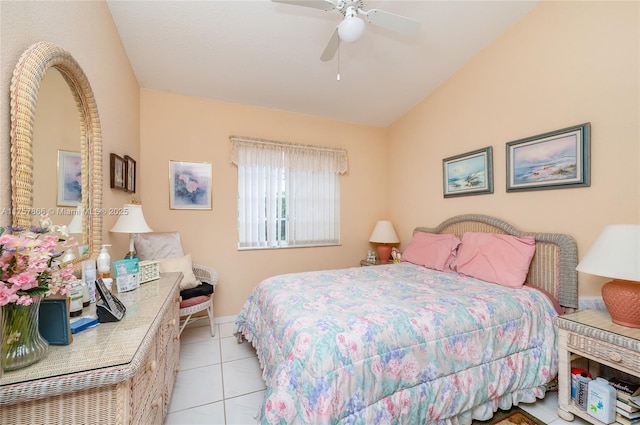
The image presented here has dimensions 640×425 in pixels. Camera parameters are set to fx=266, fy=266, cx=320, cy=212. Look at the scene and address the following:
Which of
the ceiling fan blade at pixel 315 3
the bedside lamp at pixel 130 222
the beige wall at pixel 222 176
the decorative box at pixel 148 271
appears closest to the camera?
the ceiling fan blade at pixel 315 3

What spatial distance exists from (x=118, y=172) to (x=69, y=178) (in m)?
0.83

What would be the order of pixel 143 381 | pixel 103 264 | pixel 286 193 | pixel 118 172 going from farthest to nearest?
1. pixel 286 193
2. pixel 118 172
3. pixel 103 264
4. pixel 143 381

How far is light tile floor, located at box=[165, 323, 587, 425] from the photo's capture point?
1.71 m

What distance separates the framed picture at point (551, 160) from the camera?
6.63 feet

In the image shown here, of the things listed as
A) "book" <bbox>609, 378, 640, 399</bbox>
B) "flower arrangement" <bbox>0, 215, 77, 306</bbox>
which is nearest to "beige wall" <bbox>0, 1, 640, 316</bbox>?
"flower arrangement" <bbox>0, 215, 77, 306</bbox>

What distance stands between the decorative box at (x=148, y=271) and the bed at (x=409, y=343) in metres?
0.80

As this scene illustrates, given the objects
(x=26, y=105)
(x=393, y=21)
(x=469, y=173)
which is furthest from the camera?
(x=469, y=173)

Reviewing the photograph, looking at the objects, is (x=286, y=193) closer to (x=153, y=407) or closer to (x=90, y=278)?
(x=90, y=278)

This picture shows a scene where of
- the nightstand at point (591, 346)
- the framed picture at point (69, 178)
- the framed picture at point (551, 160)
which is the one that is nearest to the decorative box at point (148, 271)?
the framed picture at point (69, 178)

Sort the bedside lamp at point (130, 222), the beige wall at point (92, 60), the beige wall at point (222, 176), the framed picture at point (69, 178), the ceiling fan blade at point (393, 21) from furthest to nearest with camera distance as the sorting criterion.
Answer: the beige wall at point (222, 176) → the bedside lamp at point (130, 222) → the ceiling fan blade at point (393, 21) → the framed picture at point (69, 178) → the beige wall at point (92, 60)

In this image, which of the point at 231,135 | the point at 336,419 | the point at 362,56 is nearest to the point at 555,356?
the point at 336,419

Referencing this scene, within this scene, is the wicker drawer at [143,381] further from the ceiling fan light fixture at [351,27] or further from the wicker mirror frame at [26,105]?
the ceiling fan light fixture at [351,27]

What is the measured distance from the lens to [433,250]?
294 centimetres

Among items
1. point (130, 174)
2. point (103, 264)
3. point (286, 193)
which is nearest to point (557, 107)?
point (286, 193)
